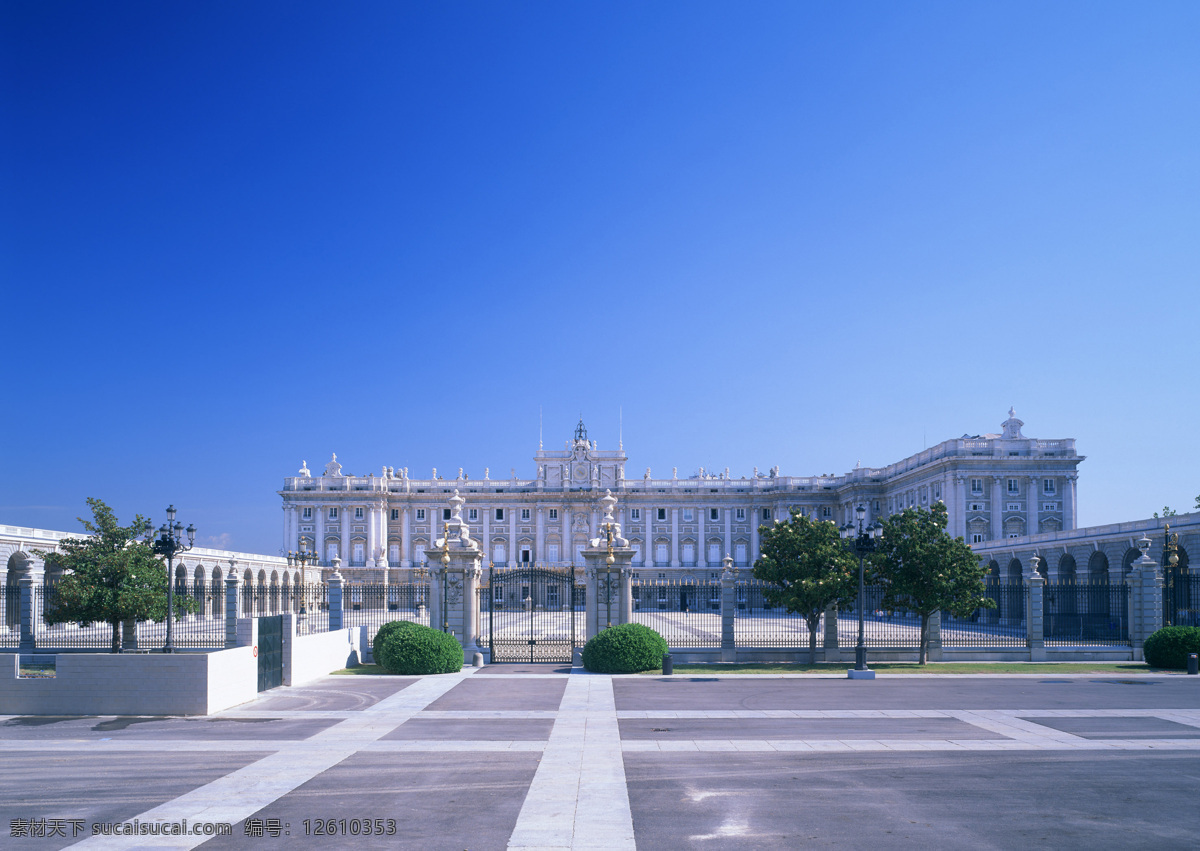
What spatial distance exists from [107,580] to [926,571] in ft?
91.0

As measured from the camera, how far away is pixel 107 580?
100 ft

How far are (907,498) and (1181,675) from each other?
57.7 meters

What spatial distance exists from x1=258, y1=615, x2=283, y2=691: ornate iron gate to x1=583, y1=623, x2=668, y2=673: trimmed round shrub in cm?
878

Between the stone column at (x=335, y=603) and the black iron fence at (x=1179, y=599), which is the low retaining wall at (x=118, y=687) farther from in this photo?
the black iron fence at (x=1179, y=599)

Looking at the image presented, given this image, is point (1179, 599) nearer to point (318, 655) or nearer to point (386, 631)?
point (386, 631)

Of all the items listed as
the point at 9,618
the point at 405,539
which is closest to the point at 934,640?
the point at 9,618

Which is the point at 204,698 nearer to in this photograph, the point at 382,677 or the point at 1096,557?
the point at 382,677

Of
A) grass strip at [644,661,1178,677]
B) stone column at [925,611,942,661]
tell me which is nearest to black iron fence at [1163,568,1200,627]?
grass strip at [644,661,1178,677]

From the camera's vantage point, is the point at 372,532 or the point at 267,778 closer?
the point at 267,778

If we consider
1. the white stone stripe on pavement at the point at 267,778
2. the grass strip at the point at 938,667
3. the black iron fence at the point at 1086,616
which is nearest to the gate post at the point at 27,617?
the white stone stripe on pavement at the point at 267,778

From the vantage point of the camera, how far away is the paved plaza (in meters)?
10.9

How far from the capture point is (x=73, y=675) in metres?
19.4

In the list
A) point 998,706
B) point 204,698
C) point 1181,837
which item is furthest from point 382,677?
point 1181,837

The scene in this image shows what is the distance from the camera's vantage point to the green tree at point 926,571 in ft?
100
